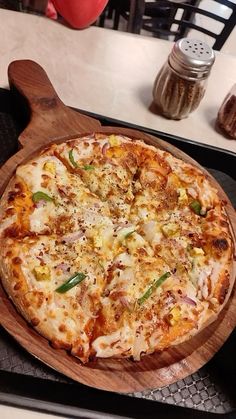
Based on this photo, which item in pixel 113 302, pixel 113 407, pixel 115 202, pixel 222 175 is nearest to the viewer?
pixel 113 407

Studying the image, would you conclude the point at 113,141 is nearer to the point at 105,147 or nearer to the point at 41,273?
the point at 105,147

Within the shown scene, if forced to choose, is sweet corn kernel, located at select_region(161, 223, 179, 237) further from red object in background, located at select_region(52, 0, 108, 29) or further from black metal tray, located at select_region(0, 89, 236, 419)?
red object in background, located at select_region(52, 0, 108, 29)

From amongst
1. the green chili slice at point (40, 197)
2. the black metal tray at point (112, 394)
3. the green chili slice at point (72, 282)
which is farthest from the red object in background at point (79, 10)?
the black metal tray at point (112, 394)

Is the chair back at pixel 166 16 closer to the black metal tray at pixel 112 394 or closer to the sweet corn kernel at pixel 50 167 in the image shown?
the sweet corn kernel at pixel 50 167

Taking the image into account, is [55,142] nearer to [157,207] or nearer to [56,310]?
[157,207]

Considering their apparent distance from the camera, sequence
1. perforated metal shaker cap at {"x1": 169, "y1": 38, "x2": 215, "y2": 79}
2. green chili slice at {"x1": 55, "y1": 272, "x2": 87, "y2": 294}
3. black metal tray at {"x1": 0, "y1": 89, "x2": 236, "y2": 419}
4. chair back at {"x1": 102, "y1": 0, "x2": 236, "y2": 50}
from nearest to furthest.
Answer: black metal tray at {"x1": 0, "y1": 89, "x2": 236, "y2": 419}, green chili slice at {"x1": 55, "y1": 272, "x2": 87, "y2": 294}, perforated metal shaker cap at {"x1": 169, "y1": 38, "x2": 215, "y2": 79}, chair back at {"x1": 102, "y1": 0, "x2": 236, "y2": 50}

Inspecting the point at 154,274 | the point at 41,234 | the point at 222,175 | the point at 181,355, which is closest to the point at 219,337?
the point at 181,355

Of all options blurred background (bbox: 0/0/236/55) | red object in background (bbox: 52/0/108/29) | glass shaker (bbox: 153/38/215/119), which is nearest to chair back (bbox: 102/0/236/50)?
blurred background (bbox: 0/0/236/55)
